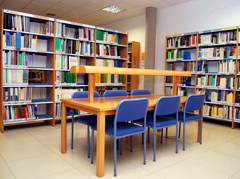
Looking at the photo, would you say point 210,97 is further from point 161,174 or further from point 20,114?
point 20,114

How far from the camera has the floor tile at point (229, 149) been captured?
3035 mm

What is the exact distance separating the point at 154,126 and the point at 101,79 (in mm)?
2635

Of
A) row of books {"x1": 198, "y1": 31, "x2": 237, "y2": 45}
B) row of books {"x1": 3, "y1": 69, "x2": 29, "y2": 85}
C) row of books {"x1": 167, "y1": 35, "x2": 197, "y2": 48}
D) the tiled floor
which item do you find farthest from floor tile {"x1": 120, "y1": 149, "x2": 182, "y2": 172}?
row of books {"x1": 167, "y1": 35, "x2": 197, "y2": 48}

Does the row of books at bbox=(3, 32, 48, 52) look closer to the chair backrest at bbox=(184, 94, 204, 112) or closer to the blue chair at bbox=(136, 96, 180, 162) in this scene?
the blue chair at bbox=(136, 96, 180, 162)

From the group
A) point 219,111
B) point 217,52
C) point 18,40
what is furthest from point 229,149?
point 18,40

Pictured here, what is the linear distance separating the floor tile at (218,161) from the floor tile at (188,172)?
0.39 ft

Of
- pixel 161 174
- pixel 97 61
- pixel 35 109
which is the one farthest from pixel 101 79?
pixel 161 174

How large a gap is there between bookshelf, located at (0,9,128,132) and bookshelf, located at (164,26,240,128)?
5.92 feet

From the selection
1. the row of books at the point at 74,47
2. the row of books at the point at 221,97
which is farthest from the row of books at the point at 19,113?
the row of books at the point at 221,97

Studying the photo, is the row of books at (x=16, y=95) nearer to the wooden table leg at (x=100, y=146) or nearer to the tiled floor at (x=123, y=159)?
the tiled floor at (x=123, y=159)

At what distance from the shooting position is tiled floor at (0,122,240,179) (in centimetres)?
232

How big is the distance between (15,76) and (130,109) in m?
2.70

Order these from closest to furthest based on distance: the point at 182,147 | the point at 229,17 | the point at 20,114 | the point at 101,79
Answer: the point at 182,147 < the point at 20,114 < the point at 229,17 < the point at 101,79

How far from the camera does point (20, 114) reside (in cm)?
406
